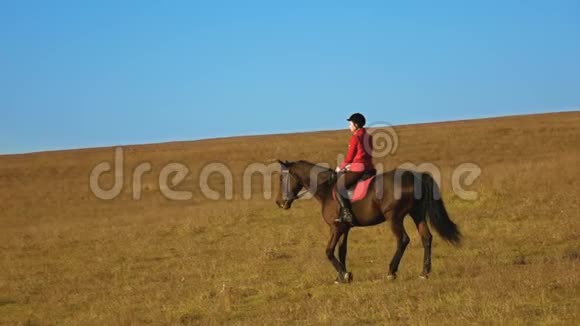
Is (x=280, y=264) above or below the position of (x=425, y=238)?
below

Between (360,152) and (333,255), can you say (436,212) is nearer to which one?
(360,152)

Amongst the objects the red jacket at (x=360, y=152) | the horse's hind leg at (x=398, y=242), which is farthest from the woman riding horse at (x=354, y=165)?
the horse's hind leg at (x=398, y=242)

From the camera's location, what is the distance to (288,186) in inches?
511

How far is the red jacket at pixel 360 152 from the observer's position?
11.9 meters

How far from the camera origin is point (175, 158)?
50906 millimetres

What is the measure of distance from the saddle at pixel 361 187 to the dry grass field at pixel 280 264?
4.72 ft

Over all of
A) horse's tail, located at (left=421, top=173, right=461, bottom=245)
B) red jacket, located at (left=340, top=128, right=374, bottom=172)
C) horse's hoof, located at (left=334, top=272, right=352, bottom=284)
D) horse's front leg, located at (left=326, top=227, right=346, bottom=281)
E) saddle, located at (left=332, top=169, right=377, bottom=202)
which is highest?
red jacket, located at (left=340, top=128, right=374, bottom=172)

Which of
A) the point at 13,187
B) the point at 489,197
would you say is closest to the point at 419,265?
the point at 489,197

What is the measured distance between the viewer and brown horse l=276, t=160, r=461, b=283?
38.5 ft

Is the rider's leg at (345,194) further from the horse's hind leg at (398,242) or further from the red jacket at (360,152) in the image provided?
the horse's hind leg at (398,242)

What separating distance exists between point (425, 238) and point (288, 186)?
2694 millimetres

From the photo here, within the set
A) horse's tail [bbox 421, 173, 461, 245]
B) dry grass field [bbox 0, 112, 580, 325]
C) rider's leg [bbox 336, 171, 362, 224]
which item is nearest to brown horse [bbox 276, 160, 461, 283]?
horse's tail [bbox 421, 173, 461, 245]

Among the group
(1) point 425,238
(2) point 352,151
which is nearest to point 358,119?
(2) point 352,151

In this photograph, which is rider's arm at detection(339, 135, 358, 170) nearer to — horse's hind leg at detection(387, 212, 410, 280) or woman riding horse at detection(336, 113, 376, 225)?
woman riding horse at detection(336, 113, 376, 225)
